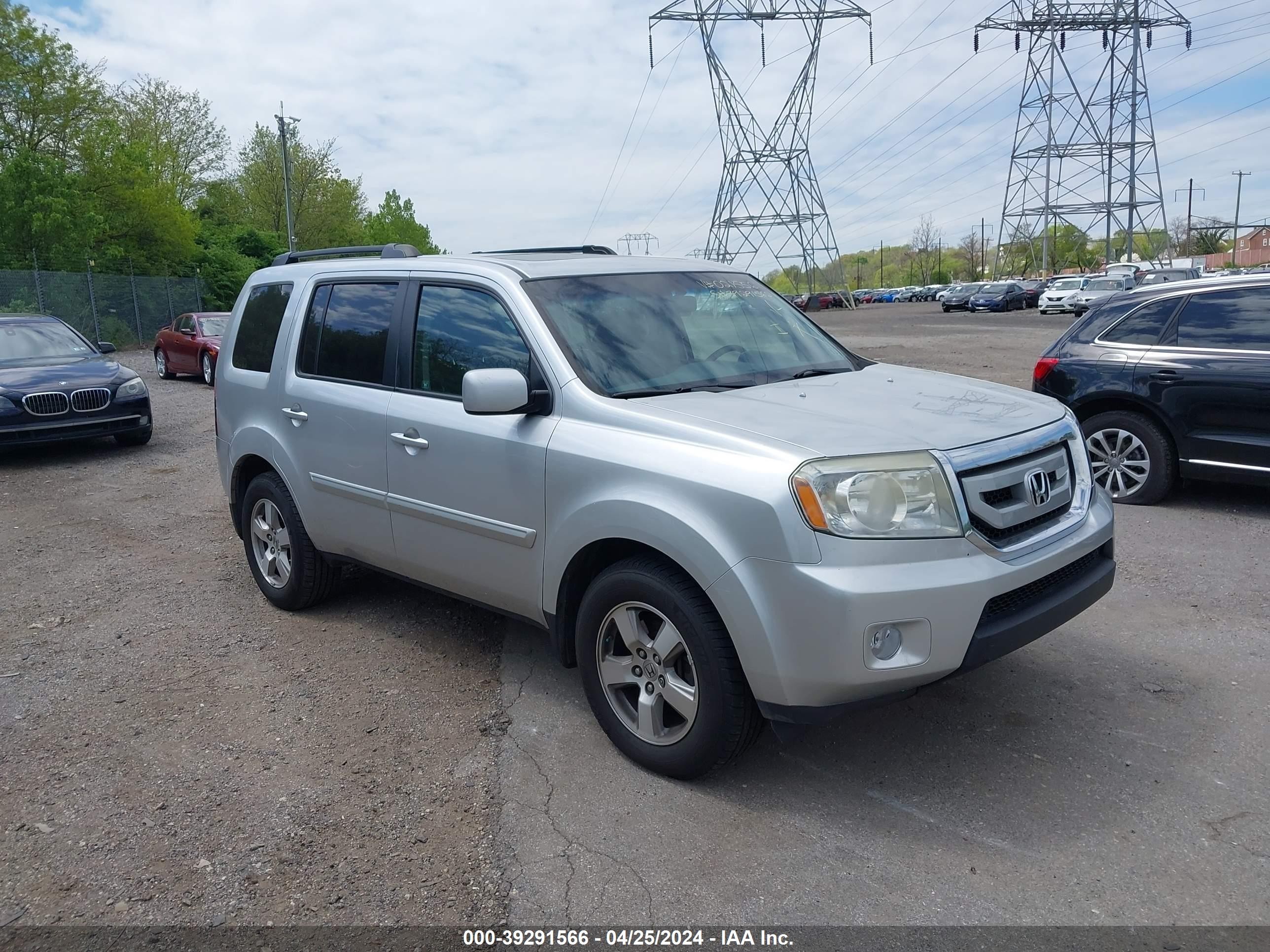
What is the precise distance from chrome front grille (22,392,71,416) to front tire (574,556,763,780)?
30.4 feet

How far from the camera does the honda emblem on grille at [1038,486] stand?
357 cm

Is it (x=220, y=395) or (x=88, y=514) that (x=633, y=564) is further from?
(x=88, y=514)

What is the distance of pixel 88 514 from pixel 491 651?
525 cm

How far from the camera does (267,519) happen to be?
5.71m

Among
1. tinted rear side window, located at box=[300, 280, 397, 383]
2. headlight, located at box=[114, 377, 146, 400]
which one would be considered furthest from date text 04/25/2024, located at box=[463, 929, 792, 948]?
headlight, located at box=[114, 377, 146, 400]

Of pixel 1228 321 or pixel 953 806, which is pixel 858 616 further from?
pixel 1228 321

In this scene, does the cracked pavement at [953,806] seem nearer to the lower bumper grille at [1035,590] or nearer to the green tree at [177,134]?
the lower bumper grille at [1035,590]

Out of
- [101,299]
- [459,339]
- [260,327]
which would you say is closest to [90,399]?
[260,327]

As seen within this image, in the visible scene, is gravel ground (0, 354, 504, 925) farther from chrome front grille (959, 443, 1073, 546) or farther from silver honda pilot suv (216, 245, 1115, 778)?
chrome front grille (959, 443, 1073, 546)

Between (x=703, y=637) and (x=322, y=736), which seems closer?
(x=703, y=637)

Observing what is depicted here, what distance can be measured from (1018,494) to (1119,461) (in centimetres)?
477

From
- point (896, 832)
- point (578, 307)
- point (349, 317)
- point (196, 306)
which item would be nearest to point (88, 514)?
point (349, 317)

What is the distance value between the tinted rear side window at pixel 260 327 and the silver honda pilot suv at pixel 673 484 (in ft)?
0.48

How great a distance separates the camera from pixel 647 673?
3.66 m
